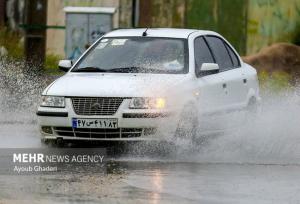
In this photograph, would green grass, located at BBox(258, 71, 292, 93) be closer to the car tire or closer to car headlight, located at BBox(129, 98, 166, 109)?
the car tire

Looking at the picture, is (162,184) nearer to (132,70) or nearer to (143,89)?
(143,89)

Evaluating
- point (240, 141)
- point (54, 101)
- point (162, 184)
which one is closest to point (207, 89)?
point (240, 141)

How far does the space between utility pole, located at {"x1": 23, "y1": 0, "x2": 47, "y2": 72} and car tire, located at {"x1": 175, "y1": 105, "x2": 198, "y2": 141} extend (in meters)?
8.92

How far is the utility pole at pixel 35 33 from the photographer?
74.6 feet

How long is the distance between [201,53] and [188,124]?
1686mm

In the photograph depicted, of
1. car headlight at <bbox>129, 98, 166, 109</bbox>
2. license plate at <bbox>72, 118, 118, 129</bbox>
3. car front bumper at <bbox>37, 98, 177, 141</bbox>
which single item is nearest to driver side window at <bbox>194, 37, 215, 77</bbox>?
car headlight at <bbox>129, 98, 166, 109</bbox>

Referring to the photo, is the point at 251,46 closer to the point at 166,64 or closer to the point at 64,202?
the point at 166,64

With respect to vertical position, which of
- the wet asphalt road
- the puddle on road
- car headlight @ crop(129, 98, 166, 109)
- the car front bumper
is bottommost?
the puddle on road

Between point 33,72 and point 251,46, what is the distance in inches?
543

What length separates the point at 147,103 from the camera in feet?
44.5

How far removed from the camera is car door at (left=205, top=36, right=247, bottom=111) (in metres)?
15.4

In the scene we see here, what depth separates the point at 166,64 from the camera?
14.7 metres

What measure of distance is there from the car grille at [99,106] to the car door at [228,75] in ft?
6.78

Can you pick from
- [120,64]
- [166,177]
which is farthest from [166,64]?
[166,177]
